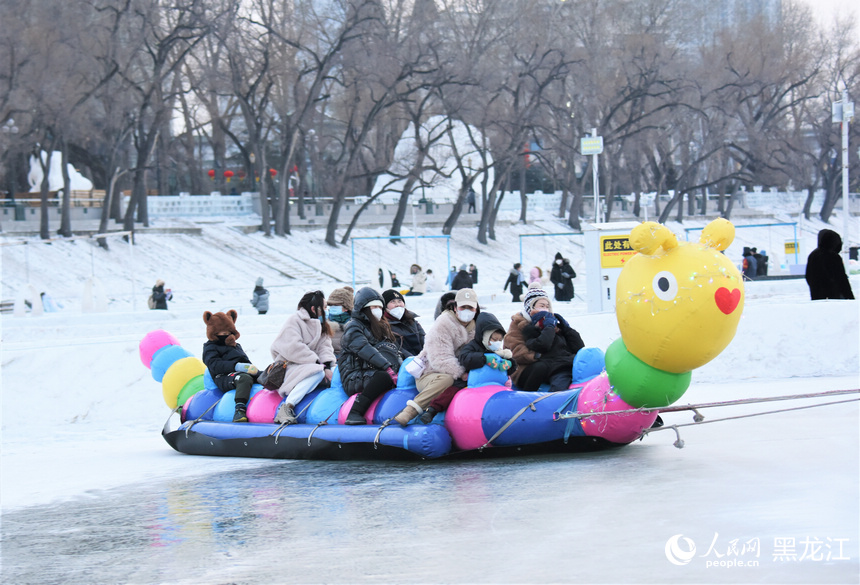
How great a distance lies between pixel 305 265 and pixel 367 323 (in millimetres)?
31864

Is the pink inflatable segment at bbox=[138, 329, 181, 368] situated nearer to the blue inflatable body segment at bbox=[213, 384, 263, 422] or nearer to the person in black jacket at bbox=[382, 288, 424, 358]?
the blue inflatable body segment at bbox=[213, 384, 263, 422]

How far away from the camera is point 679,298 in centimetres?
716

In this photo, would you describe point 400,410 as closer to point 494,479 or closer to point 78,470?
point 494,479

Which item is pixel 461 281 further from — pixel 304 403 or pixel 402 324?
pixel 304 403

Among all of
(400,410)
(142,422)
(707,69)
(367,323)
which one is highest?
(707,69)

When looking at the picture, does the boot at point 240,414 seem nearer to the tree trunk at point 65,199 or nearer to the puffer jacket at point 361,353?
the puffer jacket at point 361,353

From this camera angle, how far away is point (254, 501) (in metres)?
7.60

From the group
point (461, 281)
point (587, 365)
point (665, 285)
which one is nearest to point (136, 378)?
point (587, 365)

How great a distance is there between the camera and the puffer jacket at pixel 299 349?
9969 millimetres

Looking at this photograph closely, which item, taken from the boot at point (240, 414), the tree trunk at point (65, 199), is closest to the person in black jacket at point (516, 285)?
the boot at point (240, 414)

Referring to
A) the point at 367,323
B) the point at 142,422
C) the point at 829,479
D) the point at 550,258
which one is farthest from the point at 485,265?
the point at 829,479

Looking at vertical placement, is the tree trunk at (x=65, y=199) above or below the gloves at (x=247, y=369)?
above

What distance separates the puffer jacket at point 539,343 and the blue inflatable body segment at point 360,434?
97 cm

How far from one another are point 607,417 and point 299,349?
134 inches
